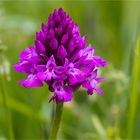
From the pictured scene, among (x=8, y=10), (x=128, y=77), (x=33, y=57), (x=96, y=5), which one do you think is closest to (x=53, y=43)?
(x=33, y=57)

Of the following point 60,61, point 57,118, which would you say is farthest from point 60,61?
point 57,118

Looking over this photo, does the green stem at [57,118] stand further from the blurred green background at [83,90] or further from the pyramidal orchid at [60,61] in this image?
the blurred green background at [83,90]

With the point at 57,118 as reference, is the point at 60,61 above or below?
above

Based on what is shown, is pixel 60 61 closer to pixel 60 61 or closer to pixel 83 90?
pixel 60 61

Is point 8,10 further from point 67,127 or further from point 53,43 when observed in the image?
point 53,43

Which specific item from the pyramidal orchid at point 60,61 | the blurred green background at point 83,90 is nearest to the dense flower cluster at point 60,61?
the pyramidal orchid at point 60,61

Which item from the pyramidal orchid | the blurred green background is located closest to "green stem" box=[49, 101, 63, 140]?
the pyramidal orchid

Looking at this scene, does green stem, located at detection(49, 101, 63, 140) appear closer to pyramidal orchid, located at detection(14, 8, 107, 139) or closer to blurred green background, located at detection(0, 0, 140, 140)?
pyramidal orchid, located at detection(14, 8, 107, 139)
